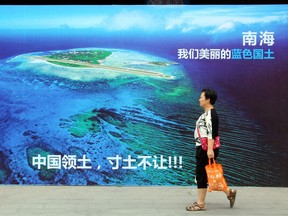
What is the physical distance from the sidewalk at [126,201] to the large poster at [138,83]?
0.37 m

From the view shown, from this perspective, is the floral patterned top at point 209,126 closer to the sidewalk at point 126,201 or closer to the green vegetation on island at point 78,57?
the sidewalk at point 126,201

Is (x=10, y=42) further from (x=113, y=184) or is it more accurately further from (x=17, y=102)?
(x=113, y=184)

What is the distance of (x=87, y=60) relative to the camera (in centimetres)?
762

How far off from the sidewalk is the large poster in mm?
374

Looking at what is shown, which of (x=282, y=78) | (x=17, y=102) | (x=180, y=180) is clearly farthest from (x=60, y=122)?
(x=282, y=78)

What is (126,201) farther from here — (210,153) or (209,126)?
(209,126)

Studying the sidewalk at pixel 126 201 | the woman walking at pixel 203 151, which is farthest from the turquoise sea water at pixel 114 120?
the woman walking at pixel 203 151

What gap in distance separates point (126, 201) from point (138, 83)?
72.7 inches

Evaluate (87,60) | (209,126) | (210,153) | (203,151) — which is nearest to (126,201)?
(203,151)

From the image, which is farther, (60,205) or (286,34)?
(286,34)

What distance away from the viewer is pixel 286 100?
301 inches

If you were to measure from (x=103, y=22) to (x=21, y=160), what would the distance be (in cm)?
246

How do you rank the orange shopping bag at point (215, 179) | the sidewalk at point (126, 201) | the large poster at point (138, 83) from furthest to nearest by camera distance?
1. the large poster at point (138, 83)
2. the sidewalk at point (126, 201)
3. the orange shopping bag at point (215, 179)

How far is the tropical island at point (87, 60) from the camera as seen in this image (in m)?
7.62
